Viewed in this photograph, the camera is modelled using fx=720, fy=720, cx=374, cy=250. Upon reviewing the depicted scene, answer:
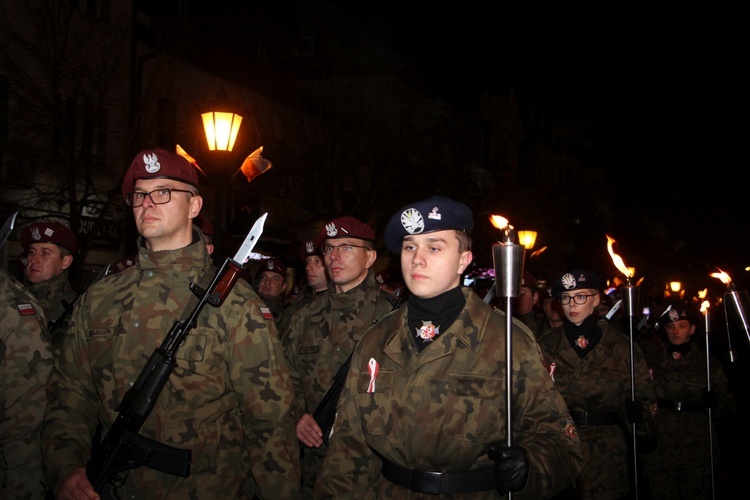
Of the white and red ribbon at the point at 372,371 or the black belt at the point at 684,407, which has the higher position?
the white and red ribbon at the point at 372,371

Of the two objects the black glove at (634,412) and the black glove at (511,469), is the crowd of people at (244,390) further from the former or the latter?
the black glove at (634,412)

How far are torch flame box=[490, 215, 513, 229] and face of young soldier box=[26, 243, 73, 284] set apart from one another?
485 centimetres

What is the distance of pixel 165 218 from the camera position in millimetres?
4031

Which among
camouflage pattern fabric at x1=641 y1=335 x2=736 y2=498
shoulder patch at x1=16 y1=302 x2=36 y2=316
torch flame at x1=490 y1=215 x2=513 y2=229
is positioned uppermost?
torch flame at x1=490 y1=215 x2=513 y2=229

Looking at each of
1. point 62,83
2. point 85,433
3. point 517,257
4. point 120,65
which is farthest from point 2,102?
point 517,257

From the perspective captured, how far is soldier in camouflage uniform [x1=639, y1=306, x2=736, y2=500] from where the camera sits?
9.25m

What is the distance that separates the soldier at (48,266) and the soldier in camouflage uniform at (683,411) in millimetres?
7261

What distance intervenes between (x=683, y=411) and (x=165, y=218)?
807 centimetres

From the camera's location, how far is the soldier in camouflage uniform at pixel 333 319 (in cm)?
600

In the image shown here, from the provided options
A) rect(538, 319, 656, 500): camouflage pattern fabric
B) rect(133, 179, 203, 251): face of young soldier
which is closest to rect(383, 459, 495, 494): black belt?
rect(133, 179, 203, 251): face of young soldier

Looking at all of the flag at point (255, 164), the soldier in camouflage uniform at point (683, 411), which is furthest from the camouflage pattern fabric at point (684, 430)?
the flag at point (255, 164)

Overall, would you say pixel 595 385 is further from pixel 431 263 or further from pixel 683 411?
pixel 431 263

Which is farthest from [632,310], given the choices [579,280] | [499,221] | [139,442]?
[139,442]

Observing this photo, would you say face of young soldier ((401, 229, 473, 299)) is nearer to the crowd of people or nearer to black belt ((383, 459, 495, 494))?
the crowd of people
